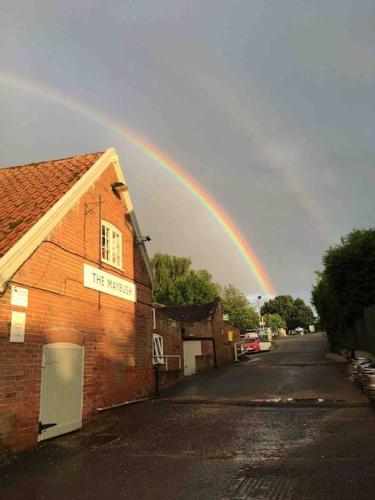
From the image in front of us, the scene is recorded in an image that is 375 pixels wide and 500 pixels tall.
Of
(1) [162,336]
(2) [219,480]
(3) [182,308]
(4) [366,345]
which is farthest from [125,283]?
(3) [182,308]

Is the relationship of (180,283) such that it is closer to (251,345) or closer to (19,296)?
(251,345)

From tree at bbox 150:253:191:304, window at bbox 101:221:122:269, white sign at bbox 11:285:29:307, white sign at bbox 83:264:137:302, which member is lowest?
white sign at bbox 11:285:29:307

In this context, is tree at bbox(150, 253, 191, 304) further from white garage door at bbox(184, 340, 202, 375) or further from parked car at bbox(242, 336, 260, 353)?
white garage door at bbox(184, 340, 202, 375)

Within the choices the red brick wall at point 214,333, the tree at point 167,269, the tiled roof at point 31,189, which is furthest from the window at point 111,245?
the tree at point 167,269

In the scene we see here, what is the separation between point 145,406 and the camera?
13680 mm

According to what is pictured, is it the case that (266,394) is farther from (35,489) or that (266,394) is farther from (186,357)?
(186,357)

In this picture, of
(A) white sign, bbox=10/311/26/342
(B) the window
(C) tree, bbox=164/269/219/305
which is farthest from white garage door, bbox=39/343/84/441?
(C) tree, bbox=164/269/219/305

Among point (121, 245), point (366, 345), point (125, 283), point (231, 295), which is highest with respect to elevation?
point (231, 295)

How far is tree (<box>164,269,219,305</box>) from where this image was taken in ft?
181

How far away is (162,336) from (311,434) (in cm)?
1651

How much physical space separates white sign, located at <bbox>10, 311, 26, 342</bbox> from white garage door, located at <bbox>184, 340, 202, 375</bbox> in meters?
23.1

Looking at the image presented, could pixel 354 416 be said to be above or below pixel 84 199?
below

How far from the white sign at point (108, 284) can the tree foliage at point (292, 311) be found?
353 ft

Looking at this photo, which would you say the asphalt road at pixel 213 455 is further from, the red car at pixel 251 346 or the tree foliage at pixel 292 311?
the tree foliage at pixel 292 311
